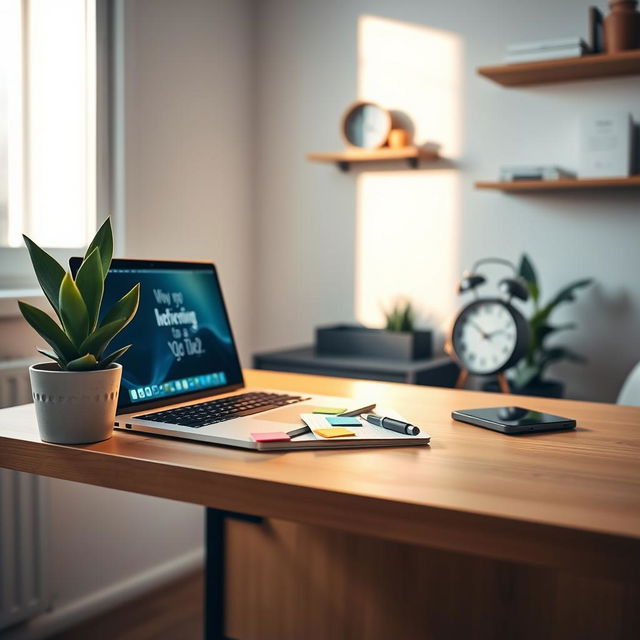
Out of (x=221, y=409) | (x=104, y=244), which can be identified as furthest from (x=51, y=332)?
(x=221, y=409)

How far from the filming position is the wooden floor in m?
2.35

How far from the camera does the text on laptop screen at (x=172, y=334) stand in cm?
135

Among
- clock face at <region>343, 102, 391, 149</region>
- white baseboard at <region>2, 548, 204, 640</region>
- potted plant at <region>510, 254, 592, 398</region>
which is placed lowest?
white baseboard at <region>2, 548, 204, 640</region>

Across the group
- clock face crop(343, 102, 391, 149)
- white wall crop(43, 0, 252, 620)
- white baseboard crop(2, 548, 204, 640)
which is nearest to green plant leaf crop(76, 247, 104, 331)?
white wall crop(43, 0, 252, 620)

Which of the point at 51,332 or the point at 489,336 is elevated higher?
the point at 51,332

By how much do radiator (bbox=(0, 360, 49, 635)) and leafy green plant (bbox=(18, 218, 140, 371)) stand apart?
933mm

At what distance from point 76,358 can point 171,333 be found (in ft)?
0.96

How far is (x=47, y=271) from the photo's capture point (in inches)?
47.5

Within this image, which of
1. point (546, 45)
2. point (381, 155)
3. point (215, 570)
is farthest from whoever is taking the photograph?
point (381, 155)

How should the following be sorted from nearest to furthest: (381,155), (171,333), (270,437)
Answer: (270,437), (171,333), (381,155)

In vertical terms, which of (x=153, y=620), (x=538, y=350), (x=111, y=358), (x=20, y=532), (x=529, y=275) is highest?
(x=529, y=275)

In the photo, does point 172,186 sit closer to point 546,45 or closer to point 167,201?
point 167,201

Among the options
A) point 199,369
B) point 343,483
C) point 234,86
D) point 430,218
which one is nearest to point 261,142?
point 234,86

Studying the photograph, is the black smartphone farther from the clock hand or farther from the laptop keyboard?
the clock hand
